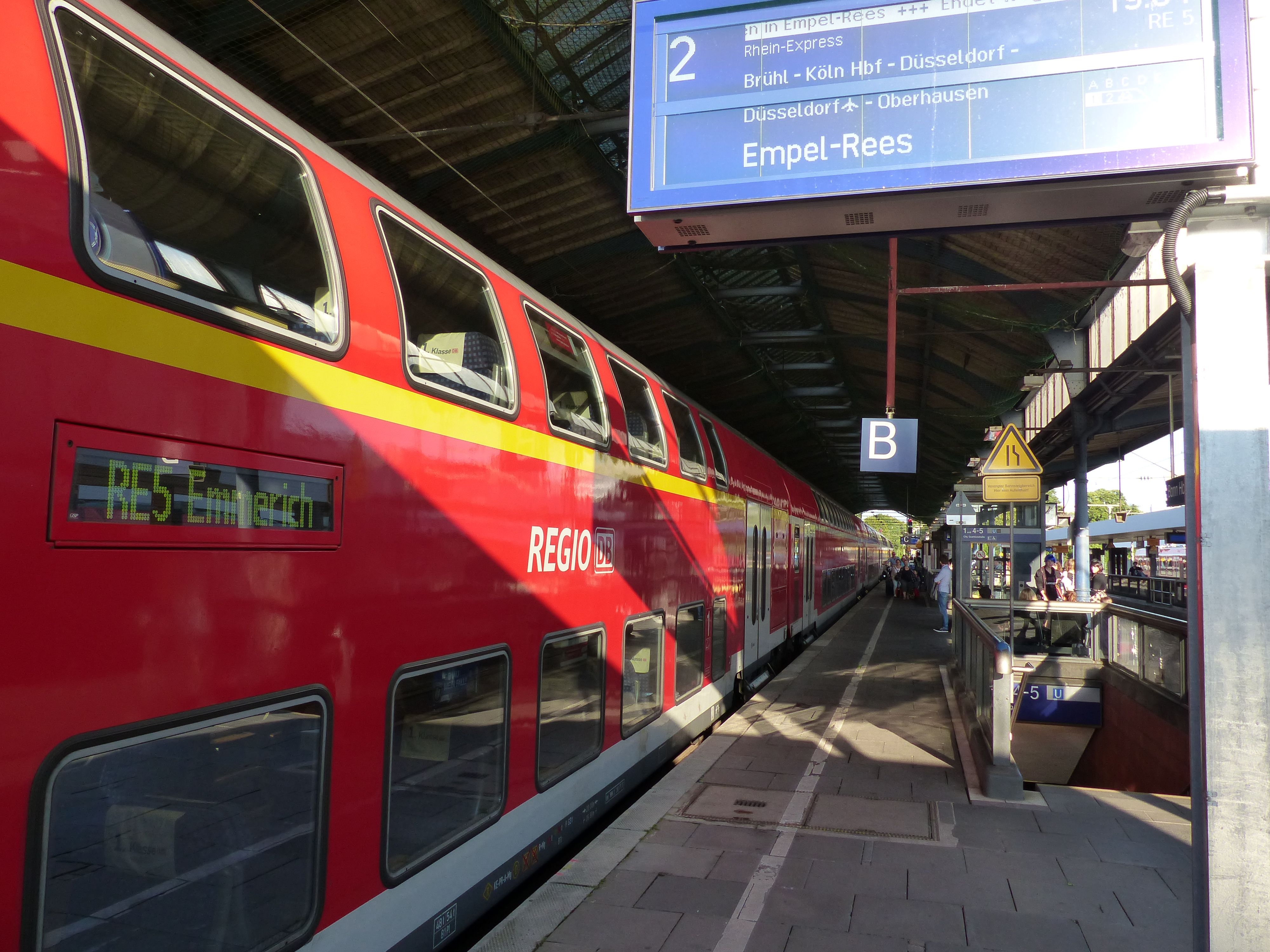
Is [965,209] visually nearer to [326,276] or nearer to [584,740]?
[326,276]

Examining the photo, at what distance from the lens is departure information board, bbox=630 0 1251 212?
3.31 m

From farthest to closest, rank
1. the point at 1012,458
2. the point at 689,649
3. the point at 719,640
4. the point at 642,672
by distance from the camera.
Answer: the point at 1012,458 < the point at 719,640 < the point at 689,649 < the point at 642,672

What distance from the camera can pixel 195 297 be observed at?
97.0 inches

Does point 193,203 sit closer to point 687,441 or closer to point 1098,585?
point 687,441

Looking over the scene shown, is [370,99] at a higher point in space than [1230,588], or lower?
higher

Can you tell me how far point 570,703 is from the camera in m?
5.07

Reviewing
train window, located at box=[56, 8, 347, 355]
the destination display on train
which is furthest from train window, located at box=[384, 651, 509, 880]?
train window, located at box=[56, 8, 347, 355]

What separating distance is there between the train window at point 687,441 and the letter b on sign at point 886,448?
162 centimetres

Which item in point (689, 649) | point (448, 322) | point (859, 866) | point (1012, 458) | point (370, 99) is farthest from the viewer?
point (1012, 458)

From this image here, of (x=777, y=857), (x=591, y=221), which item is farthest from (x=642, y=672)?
(x=591, y=221)

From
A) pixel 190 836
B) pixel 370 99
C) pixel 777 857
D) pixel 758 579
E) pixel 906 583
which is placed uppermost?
pixel 370 99

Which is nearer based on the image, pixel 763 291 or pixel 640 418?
pixel 640 418

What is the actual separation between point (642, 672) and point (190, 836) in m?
4.27

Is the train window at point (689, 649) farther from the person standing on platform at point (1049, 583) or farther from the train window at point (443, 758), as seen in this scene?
the person standing on platform at point (1049, 583)
